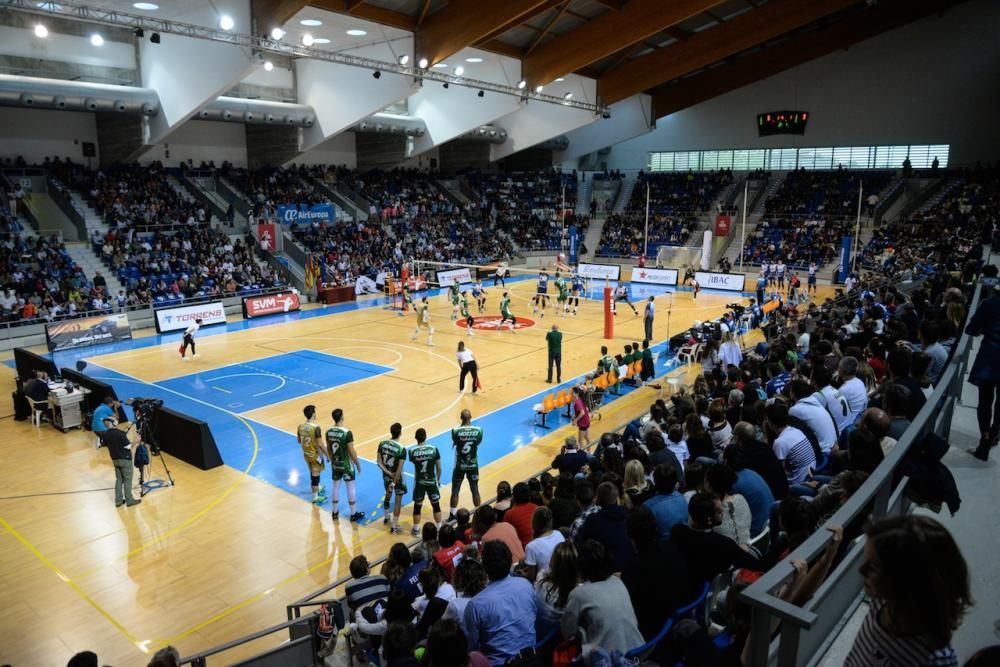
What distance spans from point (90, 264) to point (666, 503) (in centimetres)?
3220

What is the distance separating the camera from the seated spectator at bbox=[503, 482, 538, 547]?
710 cm

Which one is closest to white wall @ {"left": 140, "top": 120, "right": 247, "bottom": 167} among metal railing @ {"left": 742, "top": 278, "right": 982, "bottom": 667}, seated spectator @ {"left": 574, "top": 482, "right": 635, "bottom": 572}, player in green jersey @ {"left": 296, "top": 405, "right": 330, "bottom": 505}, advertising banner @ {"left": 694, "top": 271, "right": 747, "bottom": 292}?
advertising banner @ {"left": 694, "top": 271, "right": 747, "bottom": 292}

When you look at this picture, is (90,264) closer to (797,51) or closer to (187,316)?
(187,316)

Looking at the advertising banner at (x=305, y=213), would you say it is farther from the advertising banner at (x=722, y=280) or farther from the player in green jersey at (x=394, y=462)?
the player in green jersey at (x=394, y=462)

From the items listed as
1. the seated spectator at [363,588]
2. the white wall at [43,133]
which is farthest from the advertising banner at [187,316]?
the seated spectator at [363,588]

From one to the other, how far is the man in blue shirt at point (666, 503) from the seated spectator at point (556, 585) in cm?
→ 102

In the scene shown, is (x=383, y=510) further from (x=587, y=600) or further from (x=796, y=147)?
(x=796, y=147)

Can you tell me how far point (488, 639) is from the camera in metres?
4.78

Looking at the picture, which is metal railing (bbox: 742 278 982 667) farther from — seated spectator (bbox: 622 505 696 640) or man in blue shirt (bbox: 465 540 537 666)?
man in blue shirt (bbox: 465 540 537 666)

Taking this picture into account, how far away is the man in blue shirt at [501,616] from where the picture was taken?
477 cm

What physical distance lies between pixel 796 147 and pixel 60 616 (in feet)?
A: 170

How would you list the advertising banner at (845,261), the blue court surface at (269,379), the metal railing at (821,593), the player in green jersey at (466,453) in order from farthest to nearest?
the advertising banner at (845,261)
the blue court surface at (269,379)
the player in green jersey at (466,453)
the metal railing at (821,593)

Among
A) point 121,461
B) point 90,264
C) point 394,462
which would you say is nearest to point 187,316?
point 90,264

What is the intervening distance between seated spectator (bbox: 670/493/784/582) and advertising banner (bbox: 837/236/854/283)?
38.5 metres
